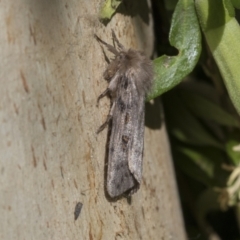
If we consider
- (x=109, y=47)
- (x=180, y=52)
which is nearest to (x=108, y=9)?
(x=109, y=47)

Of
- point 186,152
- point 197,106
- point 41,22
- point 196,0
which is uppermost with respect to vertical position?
point 41,22

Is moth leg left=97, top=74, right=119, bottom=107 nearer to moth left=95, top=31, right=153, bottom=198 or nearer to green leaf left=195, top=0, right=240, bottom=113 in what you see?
moth left=95, top=31, right=153, bottom=198

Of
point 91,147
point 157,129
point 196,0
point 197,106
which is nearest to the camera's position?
point 91,147

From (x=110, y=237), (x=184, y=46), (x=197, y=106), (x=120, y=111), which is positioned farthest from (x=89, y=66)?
(x=197, y=106)

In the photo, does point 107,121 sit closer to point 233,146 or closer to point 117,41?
point 117,41

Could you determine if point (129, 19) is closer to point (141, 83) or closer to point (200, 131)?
point (141, 83)
